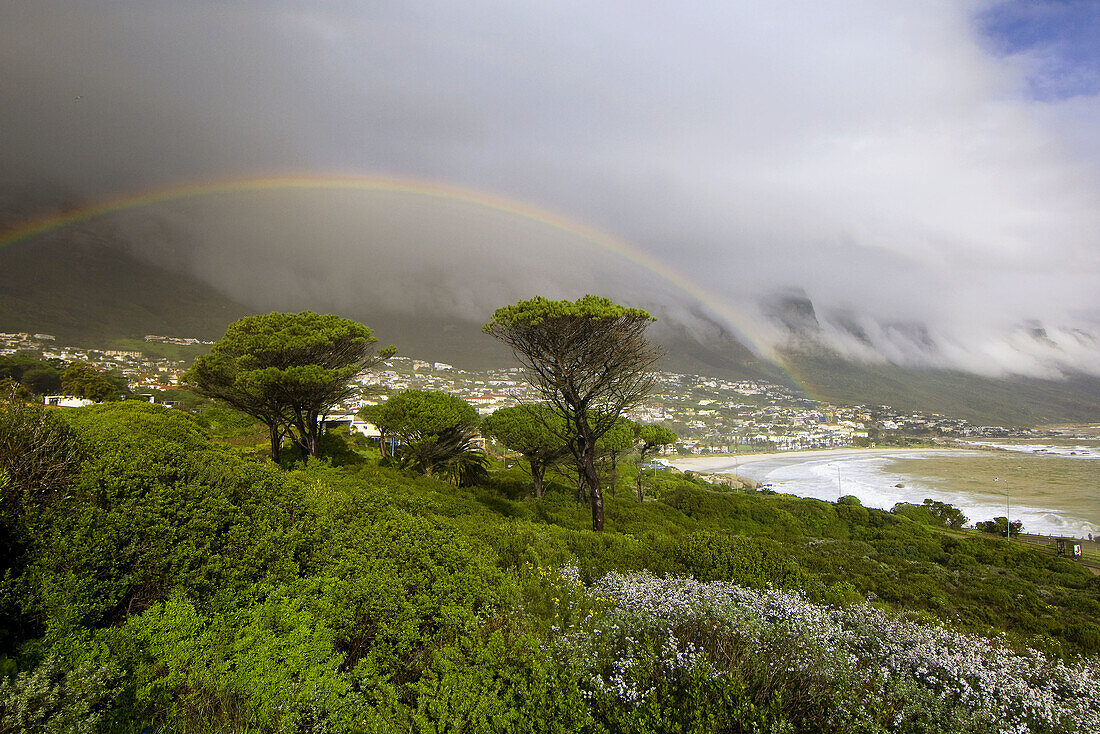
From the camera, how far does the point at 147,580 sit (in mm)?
4188

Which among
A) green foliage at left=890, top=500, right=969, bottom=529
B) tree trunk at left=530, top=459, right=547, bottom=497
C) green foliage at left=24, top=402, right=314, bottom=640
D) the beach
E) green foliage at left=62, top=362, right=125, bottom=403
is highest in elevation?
green foliage at left=62, top=362, right=125, bottom=403

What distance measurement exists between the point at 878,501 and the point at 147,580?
152 ft

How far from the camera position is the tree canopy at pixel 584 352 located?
11.1 m

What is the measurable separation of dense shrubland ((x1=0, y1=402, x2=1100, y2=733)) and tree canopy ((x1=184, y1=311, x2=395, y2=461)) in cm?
786

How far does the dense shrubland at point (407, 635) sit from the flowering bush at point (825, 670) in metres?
0.02

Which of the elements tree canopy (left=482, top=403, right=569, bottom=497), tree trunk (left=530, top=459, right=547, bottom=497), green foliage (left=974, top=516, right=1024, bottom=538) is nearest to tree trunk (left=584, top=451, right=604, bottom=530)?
tree canopy (left=482, top=403, right=569, bottom=497)

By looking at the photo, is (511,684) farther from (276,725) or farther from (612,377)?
(612,377)

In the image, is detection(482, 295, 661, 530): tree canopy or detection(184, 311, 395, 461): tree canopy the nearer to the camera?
detection(482, 295, 661, 530): tree canopy

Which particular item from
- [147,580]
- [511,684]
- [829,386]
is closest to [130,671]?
[147,580]

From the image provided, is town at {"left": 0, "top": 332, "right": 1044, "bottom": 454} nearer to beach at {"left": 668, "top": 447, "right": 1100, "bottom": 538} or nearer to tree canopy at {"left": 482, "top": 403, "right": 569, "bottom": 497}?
beach at {"left": 668, "top": 447, "right": 1100, "bottom": 538}

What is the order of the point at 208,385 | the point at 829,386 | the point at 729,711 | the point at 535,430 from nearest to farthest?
the point at 729,711 → the point at 208,385 → the point at 535,430 → the point at 829,386

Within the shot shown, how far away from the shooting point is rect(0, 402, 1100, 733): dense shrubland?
3252 mm

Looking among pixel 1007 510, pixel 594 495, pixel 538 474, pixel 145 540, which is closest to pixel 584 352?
pixel 594 495

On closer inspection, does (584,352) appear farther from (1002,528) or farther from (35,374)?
(35,374)
